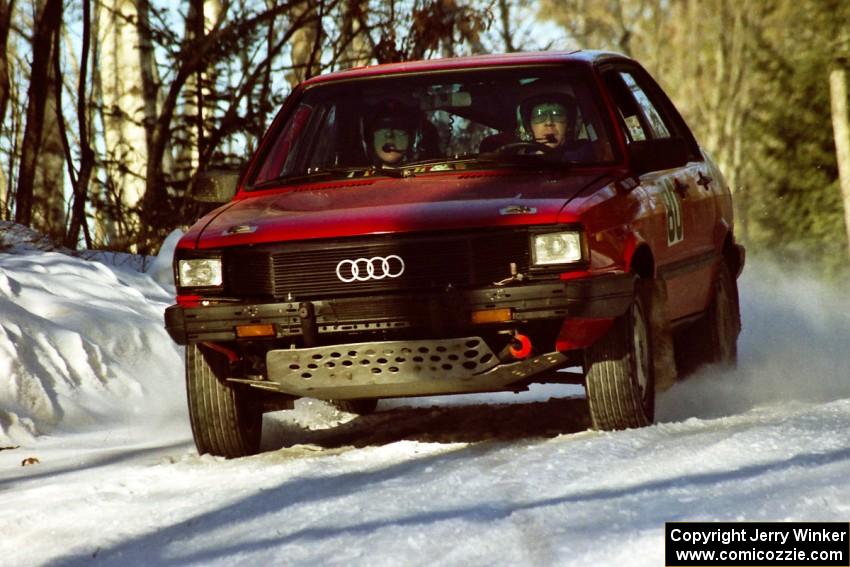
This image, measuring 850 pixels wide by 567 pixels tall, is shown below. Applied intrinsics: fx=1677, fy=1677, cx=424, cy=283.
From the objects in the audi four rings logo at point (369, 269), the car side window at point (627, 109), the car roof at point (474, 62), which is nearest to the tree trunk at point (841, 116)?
the car side window at point (627, 109)

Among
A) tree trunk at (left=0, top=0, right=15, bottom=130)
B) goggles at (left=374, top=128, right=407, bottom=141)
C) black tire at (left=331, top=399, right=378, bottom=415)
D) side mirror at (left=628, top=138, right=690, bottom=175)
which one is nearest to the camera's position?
side mirror at (left=628, top=138, right=690, bottom=175)

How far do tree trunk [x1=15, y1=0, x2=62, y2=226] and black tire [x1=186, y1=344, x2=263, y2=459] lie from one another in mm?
6739

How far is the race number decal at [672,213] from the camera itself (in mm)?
8107

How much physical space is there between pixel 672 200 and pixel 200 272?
2441 mm

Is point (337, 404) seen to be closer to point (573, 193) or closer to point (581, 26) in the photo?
point (573, 193)

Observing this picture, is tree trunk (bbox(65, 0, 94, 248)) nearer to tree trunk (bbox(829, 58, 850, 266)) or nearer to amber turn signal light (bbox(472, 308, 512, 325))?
amber turn signal light (bbox(472, 308, 512, 325))

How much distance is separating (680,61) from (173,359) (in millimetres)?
48395

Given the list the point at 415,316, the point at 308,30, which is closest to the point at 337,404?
the point at 415,316

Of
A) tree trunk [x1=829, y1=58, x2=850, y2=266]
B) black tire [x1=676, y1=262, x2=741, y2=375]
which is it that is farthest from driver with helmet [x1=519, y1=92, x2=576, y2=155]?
tree trunk [x1=829, y1=58, x2=850, y2=266]

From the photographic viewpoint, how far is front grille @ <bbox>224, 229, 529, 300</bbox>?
22.6 ft

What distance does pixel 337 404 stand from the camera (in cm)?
979

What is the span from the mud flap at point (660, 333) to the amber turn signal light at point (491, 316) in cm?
106

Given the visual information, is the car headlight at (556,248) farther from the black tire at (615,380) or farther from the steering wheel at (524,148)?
the steering wheel at (524,148)

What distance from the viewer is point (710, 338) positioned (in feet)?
30.0
